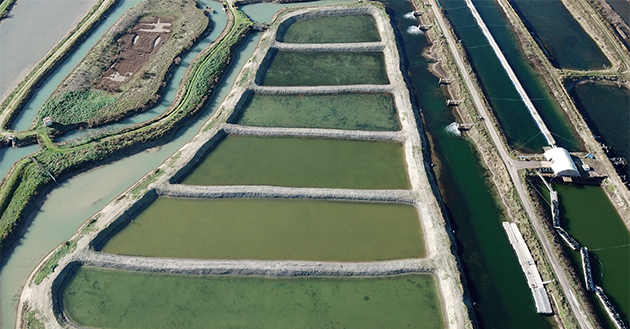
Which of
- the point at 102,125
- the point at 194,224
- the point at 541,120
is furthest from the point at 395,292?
the point at 102,125

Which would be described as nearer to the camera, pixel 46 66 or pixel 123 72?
pixel 46 66

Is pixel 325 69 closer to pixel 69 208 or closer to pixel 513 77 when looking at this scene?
pixel 513 77

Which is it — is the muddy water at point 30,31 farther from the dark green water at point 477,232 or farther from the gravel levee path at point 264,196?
the dark green water at point 477,232

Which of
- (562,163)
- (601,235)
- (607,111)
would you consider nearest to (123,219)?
(562,163)

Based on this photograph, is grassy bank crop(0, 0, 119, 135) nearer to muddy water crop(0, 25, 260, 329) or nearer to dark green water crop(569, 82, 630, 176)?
muddy water crop(0, 25, 260, 329)

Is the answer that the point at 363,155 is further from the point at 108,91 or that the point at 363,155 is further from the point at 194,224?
the point at 108,91
